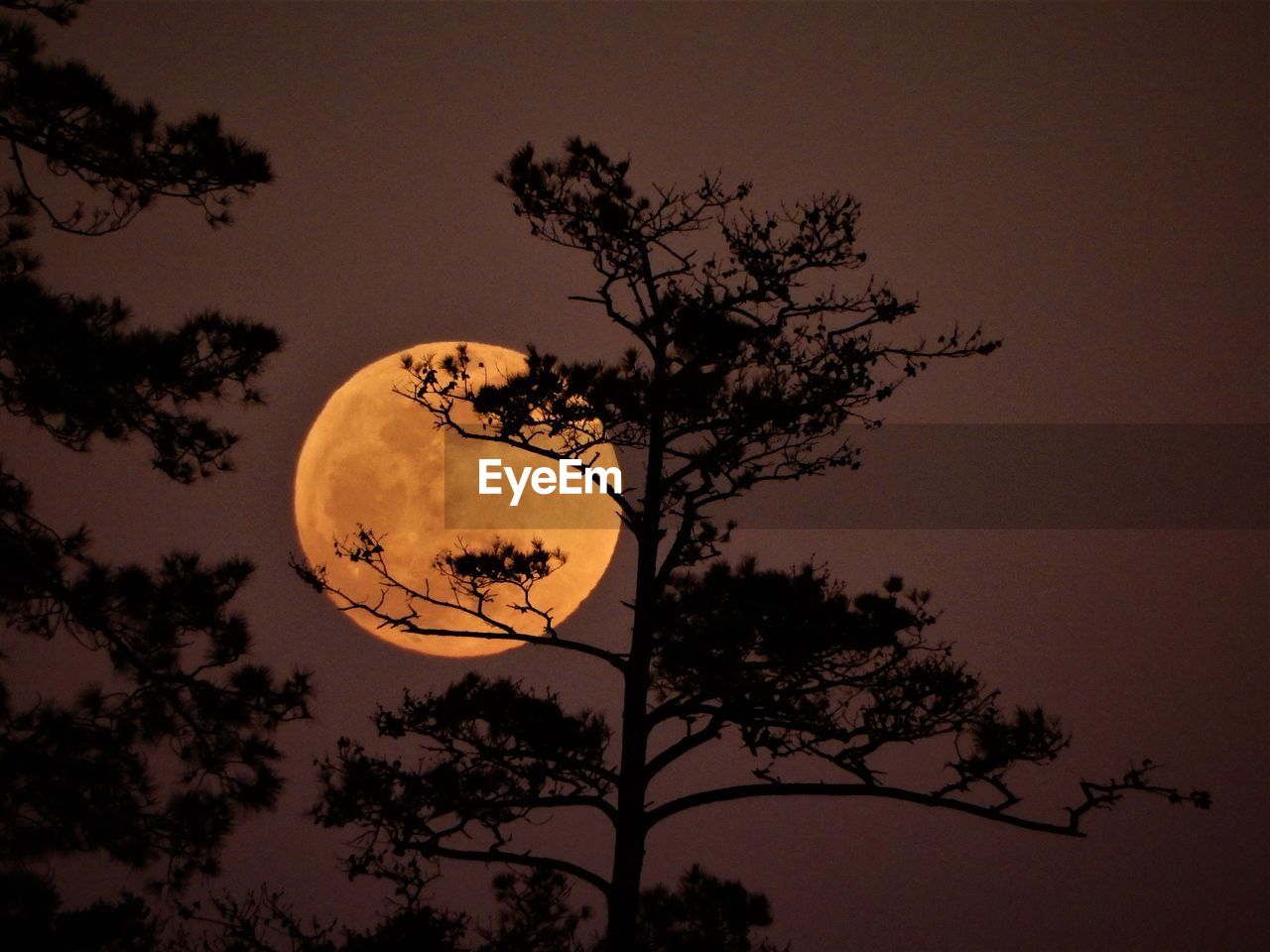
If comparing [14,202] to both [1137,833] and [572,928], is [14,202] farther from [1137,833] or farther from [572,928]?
[1137,833]

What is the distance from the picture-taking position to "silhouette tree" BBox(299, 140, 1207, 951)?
751 cm

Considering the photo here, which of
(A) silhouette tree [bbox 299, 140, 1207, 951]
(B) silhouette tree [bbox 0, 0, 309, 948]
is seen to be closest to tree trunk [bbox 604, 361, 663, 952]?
(A) silhouette tree [bbox 299, 140, 1207, 951]

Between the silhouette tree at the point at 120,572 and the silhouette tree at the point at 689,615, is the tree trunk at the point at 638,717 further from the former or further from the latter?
the silhouette tree at the point at 120,572

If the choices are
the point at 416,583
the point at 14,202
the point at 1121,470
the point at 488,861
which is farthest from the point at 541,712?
the point at 1121,470

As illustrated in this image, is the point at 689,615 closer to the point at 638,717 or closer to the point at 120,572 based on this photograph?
the point at 638,717

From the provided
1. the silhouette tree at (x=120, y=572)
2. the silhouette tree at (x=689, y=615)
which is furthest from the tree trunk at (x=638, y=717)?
the silhouette tree at (x=120, y=572)

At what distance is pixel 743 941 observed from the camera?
32.1ft

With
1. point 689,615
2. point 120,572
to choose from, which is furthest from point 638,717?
point 120,572

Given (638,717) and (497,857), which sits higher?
(638,717)

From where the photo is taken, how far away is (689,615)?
8.25 metres

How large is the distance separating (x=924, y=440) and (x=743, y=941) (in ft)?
23.9

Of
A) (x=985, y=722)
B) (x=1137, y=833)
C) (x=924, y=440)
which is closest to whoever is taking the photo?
(x=985, y=722)

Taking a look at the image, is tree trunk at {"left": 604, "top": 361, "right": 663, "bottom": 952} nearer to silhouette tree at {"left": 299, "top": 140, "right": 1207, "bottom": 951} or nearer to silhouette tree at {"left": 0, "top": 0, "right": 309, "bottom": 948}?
silhouette tree at {"left": 299, "top": 140, "right": 1207, "bottom": 951}

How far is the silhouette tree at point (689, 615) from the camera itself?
751cm
